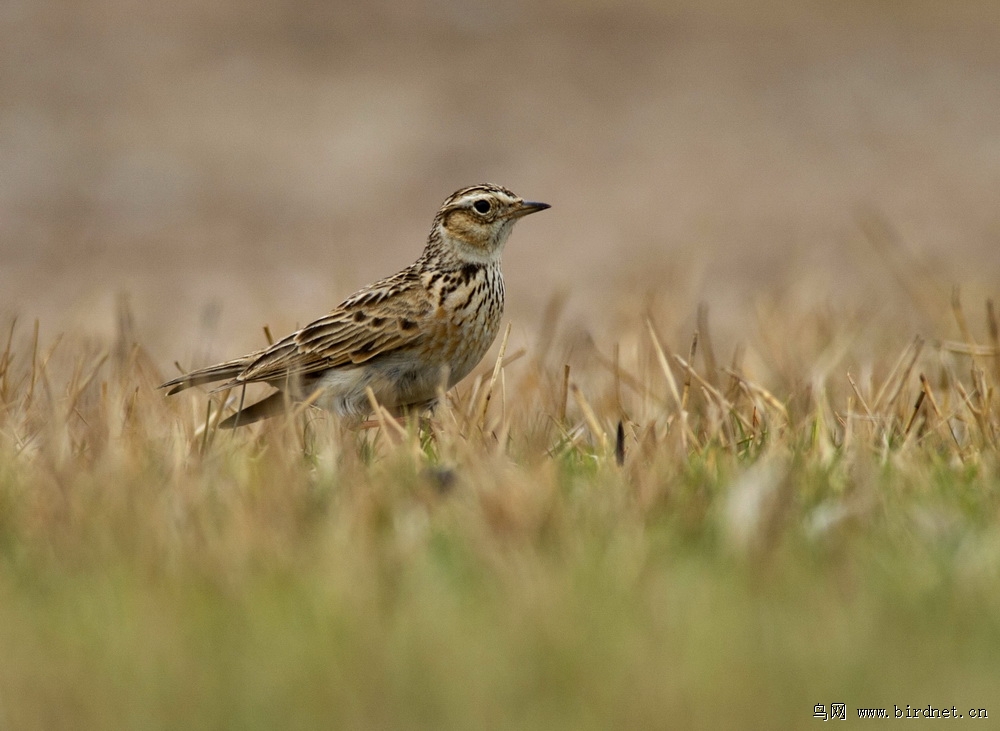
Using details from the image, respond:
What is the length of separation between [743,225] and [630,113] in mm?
3124

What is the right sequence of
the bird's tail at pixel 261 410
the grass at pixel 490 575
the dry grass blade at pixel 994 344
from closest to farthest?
Answer: the grass at pixel 490 575
the dry grass blade at pixel 994 344
the bird's tail at pixel 261 410

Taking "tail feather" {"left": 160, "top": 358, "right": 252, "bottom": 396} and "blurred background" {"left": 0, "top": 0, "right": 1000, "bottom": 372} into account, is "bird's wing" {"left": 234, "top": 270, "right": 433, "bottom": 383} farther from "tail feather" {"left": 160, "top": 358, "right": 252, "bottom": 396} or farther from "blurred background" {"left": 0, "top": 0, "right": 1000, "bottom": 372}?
"blurred background" {"left": 0, "top": 0, "right": 1000, "bottom": 372}

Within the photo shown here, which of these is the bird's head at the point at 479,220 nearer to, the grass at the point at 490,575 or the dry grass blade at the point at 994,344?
the grass at the point at 490,575

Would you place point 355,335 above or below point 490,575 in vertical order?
above

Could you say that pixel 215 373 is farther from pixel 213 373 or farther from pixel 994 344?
pixel 994 344

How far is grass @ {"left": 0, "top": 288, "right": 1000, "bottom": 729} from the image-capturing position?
10.1 ft

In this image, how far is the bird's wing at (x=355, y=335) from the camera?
6.42 meters

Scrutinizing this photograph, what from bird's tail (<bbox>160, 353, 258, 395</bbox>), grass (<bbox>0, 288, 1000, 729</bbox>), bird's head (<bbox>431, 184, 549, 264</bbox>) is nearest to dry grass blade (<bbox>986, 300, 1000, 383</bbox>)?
grass (<bbox>0, 288, 1000, 729</bbox>)

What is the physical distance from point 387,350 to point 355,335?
0.19 meters

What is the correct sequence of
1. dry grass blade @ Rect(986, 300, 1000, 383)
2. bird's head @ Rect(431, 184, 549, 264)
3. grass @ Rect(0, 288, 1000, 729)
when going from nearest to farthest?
grass @ Rect(0, 288, 1000, 729) < dry grass blade @ Rect(986, 300, 1000, 383) < bird's head @ Rect(431, 184, 549, 264)

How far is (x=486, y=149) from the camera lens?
628 inches

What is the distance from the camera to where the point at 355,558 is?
3711mm

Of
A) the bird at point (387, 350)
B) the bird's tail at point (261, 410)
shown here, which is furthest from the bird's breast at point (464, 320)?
the bird's tail at point (261, 410)

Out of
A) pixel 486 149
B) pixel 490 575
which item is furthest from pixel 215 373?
pixel 486 149
